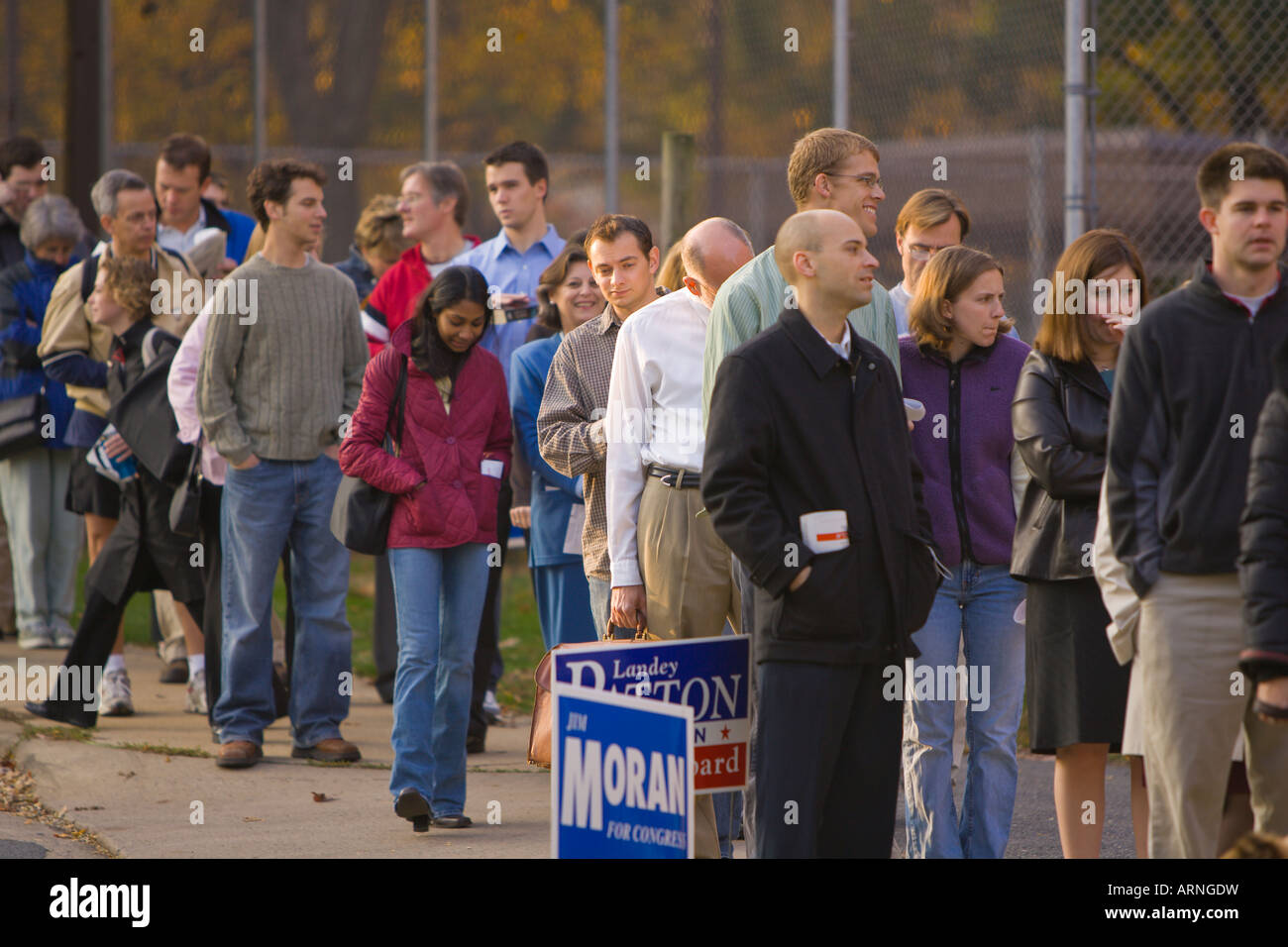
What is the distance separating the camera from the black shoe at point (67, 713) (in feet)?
25.1

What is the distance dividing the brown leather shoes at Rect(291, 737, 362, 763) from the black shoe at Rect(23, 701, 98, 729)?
1.00m

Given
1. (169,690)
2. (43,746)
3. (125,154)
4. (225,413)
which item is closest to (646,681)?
(225,413)

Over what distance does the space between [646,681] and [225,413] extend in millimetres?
3065

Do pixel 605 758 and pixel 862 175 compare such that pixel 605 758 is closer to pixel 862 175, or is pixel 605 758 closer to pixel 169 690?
pixel 862 175

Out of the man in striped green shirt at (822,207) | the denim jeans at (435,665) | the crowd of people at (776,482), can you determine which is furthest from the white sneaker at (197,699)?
the man in striped green shirt at (822,207)

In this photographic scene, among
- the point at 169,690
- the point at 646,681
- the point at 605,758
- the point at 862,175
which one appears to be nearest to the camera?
the point at 605,758

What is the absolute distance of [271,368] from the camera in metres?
7.29

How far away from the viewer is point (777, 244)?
4723 millimetres

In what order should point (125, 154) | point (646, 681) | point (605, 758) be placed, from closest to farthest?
point (605, 758), point (646, 681), point (125, 154)

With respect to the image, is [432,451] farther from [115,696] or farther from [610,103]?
[610,103]

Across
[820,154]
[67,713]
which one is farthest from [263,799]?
[820,154]

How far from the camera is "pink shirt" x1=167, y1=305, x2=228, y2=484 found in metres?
7.49

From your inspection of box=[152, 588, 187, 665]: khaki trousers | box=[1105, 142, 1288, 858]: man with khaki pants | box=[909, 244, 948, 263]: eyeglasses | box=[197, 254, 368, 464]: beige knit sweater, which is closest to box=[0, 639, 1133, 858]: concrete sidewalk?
box=[152, 588, 187, 665]: khaki trousers

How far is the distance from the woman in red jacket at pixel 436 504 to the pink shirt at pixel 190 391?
1.44m
